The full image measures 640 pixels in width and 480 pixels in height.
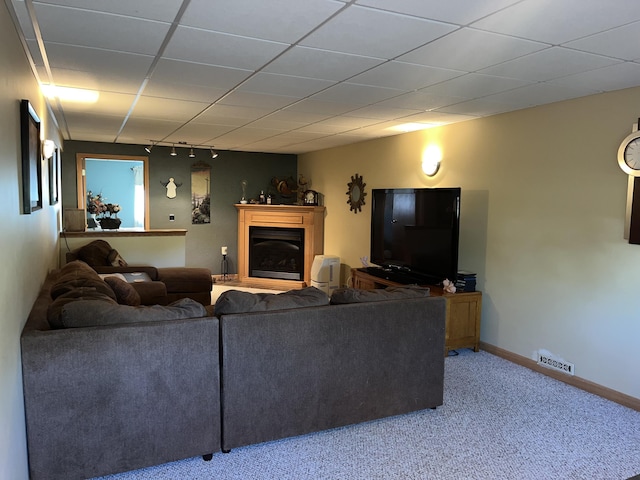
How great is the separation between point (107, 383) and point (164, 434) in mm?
413

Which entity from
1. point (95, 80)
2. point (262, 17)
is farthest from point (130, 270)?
point (262, 17)

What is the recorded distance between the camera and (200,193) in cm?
801

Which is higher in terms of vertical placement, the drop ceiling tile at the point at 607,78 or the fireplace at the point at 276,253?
the drop ceiling tile at the point at 607,78

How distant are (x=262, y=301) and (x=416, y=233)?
267 centimetres

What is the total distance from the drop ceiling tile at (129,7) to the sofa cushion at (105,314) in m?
1.39

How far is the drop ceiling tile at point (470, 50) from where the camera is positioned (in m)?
2.37

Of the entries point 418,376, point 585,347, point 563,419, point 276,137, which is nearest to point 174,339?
point 418,376

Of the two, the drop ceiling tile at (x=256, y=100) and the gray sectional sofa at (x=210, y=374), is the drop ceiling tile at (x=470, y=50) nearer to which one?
the drop ceiling tile at (x=256, y=100)

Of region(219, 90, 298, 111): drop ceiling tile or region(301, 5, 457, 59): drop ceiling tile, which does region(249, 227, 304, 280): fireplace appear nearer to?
region(219, 90, 298, 111): drop ceiling tile

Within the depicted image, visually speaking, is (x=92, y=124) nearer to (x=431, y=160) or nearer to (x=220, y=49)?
(x=220, y=49)

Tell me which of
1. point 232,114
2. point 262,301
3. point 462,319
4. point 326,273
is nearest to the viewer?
point 262,301

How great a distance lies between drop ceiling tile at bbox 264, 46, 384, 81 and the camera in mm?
2678

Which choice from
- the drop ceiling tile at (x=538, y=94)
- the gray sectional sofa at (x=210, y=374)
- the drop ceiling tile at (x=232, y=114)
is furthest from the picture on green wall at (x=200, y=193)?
the drop ceiling tile at (x=538, y=94)

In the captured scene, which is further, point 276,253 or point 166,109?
point 276,253
